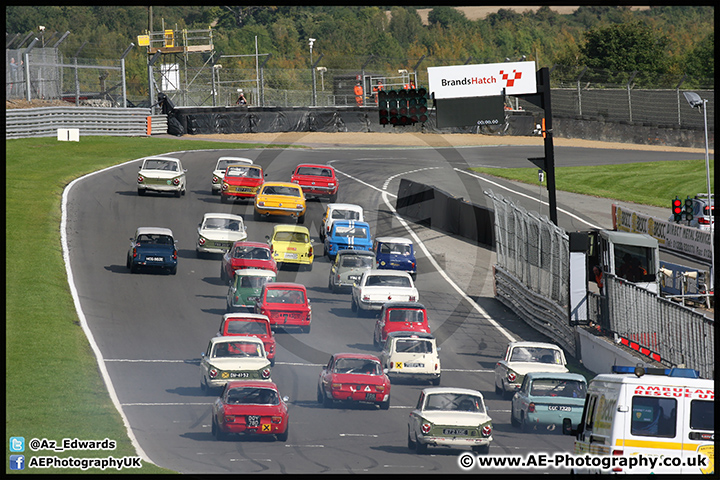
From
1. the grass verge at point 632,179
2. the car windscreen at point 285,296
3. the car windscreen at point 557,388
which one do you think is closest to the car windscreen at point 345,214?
the car windscreen at point 285,296

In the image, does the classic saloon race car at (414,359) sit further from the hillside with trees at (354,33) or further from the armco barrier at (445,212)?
the hillside with trees at (354,33)

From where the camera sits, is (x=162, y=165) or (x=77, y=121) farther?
(x=77, y=121)

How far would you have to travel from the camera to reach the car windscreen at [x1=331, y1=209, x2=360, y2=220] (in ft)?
125

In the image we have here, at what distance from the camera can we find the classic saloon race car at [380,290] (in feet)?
97.0

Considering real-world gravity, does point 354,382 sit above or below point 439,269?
below

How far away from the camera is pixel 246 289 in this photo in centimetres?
2856

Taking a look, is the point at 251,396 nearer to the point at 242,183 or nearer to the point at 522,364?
the point at 522,364

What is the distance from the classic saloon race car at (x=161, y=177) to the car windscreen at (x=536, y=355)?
2303cm

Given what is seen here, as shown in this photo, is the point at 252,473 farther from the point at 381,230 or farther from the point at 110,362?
the point at 381,230

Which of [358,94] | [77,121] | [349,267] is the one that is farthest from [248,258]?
[358,94]

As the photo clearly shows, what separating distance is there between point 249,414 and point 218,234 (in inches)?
673

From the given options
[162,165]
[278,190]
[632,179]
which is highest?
[162,165]

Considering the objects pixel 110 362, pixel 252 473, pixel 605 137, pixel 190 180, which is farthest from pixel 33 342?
pixel 605 137

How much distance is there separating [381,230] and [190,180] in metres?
11.8
